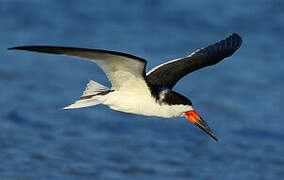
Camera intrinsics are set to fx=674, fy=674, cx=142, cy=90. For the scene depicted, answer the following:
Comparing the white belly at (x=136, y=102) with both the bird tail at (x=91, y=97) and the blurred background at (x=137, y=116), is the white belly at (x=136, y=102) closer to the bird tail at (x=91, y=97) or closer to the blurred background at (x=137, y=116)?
the bird tail at (x=91, y=97)

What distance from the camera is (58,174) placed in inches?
304

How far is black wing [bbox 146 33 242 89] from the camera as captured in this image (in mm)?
6437

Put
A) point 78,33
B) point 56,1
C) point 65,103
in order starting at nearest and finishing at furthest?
point 65,103 < point 78,33 < point 56,1

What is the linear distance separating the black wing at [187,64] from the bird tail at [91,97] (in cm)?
46

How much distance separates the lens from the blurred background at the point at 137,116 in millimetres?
8109

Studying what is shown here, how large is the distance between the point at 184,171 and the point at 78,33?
4.05 meters

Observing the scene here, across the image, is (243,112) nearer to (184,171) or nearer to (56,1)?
(184,171)

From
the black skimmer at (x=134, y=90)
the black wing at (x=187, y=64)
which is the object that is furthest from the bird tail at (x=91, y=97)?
the black wing at (x=187, y=64)

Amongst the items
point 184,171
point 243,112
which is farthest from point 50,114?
point 243,112

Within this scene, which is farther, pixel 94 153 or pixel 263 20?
pixel 263 20

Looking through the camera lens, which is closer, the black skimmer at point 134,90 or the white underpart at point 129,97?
the black skimmer at point 134,90

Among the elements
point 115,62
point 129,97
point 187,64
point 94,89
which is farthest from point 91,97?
point 187,64

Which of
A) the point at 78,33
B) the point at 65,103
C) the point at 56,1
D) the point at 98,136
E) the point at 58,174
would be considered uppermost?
the point at 56,1

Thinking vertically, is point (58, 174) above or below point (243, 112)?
below
